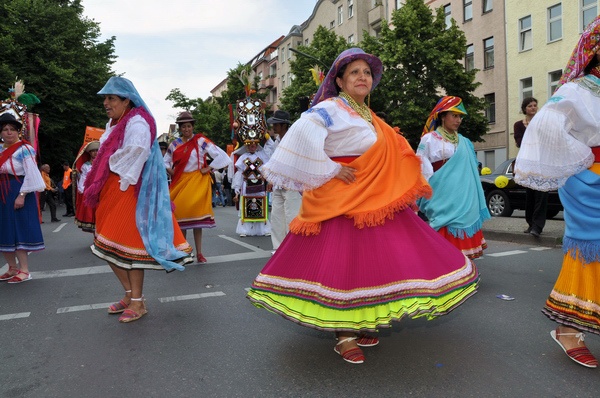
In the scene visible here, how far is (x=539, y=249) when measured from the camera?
802 cm

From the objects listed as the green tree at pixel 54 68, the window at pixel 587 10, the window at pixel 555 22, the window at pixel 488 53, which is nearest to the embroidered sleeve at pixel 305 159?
the window at pixel 587 10

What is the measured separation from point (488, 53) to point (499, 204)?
64.0 ft

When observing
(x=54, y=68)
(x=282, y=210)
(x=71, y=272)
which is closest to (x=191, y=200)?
(x=282, y=210)

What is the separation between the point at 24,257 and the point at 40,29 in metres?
25.4

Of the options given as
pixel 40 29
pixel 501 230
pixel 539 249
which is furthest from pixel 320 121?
pixel 40 29

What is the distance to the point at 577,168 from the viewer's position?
3.14m

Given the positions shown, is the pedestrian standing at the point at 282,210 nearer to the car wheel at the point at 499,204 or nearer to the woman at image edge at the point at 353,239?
the woman at image edge at the point at 353,239

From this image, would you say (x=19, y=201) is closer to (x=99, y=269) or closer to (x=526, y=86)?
(x=99, y=269)

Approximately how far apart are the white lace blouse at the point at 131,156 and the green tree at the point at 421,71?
21.4 meters

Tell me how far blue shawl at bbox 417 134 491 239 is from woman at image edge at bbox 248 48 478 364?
7.57 feet

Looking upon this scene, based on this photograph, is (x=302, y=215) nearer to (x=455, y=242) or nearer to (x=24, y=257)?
(x=455, y=242)

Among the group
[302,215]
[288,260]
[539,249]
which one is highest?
[302,215]

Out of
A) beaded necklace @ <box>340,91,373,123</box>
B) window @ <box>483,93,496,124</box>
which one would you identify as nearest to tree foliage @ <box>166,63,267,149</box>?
window @ <box>483,93,496,124</box>

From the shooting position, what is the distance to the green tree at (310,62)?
33906mm
